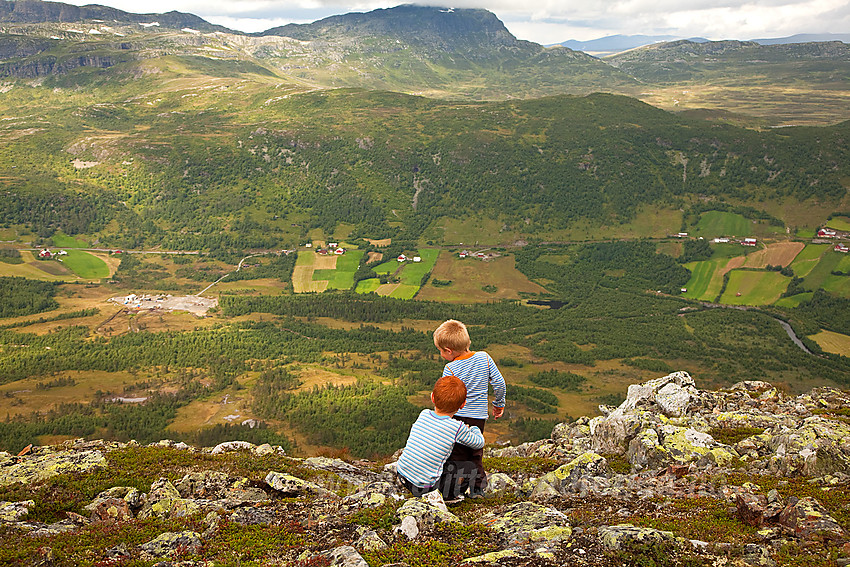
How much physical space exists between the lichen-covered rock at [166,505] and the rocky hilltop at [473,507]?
49 millimetres

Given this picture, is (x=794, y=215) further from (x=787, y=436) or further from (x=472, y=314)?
(x=787, y=436)

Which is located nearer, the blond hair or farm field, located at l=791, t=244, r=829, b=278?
the blond hair

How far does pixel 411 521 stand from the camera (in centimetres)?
1302

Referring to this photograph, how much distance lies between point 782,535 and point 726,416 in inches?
685

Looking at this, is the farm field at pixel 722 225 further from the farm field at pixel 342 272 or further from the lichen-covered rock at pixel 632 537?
the lichen-covered rock at pixel 632 537

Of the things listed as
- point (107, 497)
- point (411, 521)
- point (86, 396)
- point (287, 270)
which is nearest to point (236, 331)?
point (86, 396)

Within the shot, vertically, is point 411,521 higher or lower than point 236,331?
higher

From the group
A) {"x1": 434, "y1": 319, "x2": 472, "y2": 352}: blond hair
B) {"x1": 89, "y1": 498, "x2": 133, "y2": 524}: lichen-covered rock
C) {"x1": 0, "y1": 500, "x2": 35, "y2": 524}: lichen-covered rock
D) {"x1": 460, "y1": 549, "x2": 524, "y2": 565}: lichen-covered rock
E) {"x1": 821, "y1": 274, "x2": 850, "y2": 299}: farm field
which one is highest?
{"x1": 434, "y1": 319, "x2": 472, "y2": 352}: blond hair

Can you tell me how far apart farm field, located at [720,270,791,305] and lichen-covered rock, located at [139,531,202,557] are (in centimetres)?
15686

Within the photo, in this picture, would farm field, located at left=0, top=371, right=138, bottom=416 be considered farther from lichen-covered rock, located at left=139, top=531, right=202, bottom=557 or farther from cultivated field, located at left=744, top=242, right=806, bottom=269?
cultivated field, located at left=744, top=242, right=806, bottom=269

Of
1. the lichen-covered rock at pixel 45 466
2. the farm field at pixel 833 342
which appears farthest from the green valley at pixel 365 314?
the lichen-covered rock at pixel 45 466

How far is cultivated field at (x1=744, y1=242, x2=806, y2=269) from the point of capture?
6201 inches

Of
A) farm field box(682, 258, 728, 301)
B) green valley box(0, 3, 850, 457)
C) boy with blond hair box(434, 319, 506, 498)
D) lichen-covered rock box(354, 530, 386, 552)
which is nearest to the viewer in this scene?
lichen-covered rock box(354, 530, 386, 552)

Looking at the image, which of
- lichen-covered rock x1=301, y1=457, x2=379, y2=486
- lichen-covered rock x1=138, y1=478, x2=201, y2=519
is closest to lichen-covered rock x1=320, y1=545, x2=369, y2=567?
lichen-covered rock x1=138, y1=478, x2=201, y2=519
